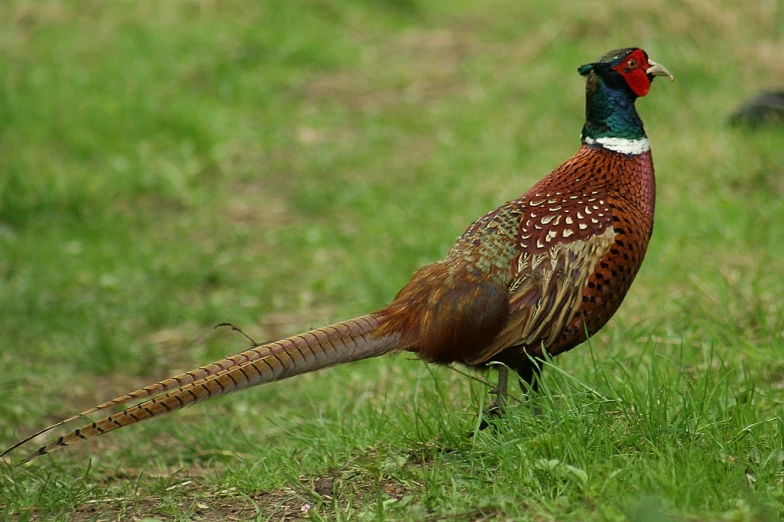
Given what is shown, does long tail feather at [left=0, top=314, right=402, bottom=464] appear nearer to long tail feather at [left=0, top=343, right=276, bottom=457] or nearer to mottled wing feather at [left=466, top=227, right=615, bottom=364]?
long tail feather at [left=0, top=343, right=276, bottom=457]

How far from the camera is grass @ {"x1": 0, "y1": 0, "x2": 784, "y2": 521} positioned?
2609mm

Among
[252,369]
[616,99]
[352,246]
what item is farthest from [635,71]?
[352,246]

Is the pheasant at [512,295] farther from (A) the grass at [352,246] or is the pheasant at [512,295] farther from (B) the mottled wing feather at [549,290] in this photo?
(A) the grass at [352,246]

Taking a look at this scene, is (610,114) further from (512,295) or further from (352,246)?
(352,246)

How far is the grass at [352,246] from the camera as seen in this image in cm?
261

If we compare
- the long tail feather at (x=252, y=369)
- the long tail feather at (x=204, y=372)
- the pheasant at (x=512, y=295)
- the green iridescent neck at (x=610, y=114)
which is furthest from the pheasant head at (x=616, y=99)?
the long tail feather at (x=204, y=372)

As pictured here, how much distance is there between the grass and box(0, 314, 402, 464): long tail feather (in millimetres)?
289

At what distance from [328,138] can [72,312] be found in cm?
276

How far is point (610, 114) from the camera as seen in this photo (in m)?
3.12

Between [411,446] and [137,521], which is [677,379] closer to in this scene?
[411,446]

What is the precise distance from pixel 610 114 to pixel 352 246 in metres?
2.56

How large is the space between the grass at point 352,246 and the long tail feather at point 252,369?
0.29 meters

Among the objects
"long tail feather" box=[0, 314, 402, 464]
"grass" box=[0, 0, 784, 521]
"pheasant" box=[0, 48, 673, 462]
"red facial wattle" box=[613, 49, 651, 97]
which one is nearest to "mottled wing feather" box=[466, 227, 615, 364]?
"pheasant" box=[0, 48, 673, 462]

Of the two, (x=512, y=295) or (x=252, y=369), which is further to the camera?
(x=512, y=295)
